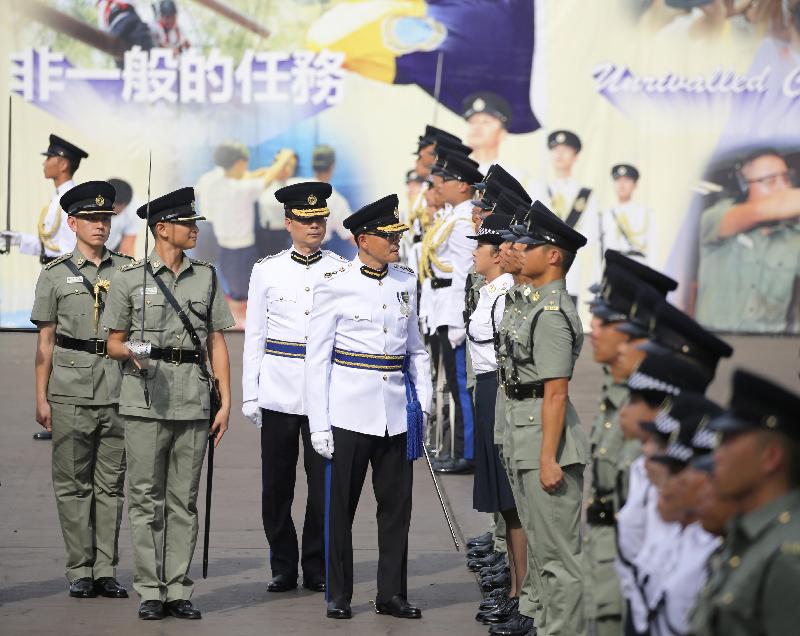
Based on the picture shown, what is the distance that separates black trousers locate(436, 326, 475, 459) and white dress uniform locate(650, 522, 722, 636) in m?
6.53

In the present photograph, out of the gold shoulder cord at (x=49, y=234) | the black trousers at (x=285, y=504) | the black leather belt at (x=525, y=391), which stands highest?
the gold shoulder cord at (x=49, y=234)

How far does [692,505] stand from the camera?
4039mm

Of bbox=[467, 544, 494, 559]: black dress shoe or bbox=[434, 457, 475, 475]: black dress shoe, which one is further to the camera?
bbox=[434, 457, 475, 475]: black dress shoe

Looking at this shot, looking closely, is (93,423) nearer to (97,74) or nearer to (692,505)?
(692,505)

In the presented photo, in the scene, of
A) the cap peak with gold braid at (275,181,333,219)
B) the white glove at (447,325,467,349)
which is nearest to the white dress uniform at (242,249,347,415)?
the cap peak with gold braid at (275,181,333,219)

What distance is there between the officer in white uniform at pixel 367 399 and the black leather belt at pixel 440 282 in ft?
11.3

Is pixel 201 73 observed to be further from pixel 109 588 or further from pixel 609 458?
pixel 609 458

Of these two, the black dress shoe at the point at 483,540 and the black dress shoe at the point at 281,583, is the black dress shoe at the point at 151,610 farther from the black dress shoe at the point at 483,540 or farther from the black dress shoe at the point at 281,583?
the black dress shoe at the point at 483,540

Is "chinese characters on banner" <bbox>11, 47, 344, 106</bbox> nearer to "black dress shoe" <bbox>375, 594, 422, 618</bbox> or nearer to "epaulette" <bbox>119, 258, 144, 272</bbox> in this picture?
"epaulette" <bbox>119, 258, 144, 272</bbox>

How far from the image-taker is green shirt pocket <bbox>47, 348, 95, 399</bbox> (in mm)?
7895

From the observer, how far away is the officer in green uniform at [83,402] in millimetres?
7840

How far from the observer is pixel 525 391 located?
21.7 ft

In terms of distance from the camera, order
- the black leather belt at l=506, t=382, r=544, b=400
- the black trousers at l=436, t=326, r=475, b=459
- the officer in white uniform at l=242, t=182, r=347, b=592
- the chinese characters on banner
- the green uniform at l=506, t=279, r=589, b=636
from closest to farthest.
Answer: the green uniform at l=506, t=279, r=589, b=636 < the black leather belt at l=506, t=382, r=544, b=400 < the officer in white uniform at l=242, t=182, r=347, b=592 < the black trousers at l=436, t=326, r=475, b=459 < the chinese characters on banner

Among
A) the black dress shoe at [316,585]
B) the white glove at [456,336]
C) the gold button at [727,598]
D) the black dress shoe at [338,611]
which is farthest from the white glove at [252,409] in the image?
the gold button at [727,598]
